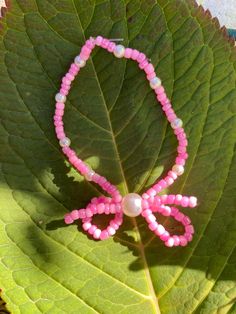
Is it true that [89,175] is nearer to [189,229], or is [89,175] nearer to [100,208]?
[100,208]

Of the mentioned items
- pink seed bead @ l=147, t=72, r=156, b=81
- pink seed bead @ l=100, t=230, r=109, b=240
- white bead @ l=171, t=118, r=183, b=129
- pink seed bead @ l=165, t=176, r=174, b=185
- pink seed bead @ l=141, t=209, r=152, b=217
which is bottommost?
pink seed bead @ l=100, t=230, r=109, b=240

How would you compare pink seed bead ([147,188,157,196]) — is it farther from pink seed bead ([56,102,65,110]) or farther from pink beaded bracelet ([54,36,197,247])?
pink seed bead ([56,102,65,110])

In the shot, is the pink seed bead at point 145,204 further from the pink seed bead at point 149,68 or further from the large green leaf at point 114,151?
the pink seed bead at point 149,68

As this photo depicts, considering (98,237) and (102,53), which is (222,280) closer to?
(98,237)

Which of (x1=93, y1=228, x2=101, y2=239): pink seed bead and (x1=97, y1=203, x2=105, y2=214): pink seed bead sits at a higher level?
(x1=97, y1=203, x2=105, y2=214): pink seed bead

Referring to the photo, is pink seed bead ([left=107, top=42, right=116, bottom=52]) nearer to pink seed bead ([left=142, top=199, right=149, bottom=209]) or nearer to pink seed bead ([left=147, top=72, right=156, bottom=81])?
pink seed bead ([left=147, top=72, right=156, bottom=81])

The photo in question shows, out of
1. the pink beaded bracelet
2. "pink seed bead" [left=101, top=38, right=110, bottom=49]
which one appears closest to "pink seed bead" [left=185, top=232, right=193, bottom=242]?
the pink beaded bracelet

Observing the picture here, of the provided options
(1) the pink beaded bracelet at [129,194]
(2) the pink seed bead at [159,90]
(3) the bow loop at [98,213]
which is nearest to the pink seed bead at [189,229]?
(1) the pink beaded bracelet at [129,194]

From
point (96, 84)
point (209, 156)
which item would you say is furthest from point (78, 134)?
point (209, 156)
